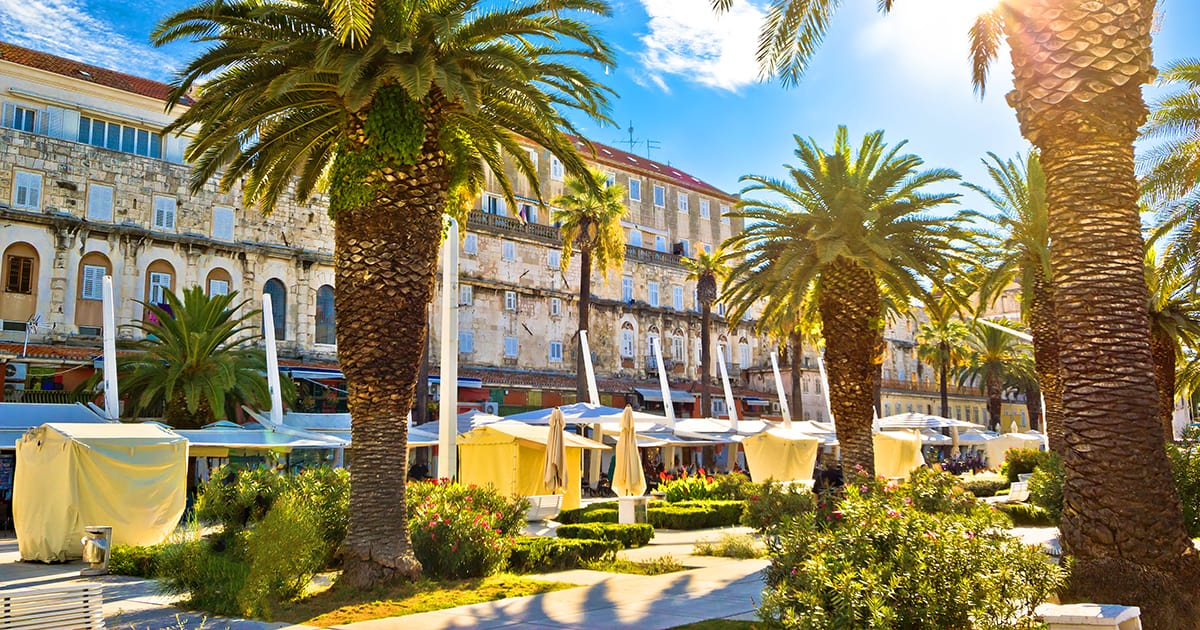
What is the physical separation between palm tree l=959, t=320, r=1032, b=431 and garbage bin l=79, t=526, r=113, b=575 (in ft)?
160

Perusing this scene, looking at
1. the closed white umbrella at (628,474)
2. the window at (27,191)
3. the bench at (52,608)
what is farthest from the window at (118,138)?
the bench at (52,608)

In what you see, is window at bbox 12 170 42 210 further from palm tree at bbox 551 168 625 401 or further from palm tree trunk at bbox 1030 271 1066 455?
palm tree trunk at bbox 1030 271 1066 455

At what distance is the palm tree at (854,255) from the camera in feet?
67.8

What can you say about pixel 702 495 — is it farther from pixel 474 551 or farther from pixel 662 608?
pixel 662 608

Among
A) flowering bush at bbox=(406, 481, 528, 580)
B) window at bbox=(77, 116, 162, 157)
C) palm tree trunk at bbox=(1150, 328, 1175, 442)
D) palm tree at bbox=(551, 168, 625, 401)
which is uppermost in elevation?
window at bbox=(77, 116, 162, 157)

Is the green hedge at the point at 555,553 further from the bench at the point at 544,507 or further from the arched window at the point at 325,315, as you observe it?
the arched window at the point at 325,315

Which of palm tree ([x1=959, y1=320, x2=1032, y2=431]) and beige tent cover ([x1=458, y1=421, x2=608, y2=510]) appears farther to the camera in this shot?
palm tree ([x1=959, y1=320, x2=1032, y2=431])

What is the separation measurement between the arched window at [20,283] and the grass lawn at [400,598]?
93.6 ft

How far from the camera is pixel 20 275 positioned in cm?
3350

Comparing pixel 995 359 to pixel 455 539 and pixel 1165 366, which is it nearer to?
pixel 1165 366

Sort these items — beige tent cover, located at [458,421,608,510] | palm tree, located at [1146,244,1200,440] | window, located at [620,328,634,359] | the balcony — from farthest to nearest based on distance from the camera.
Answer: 1. window, located at [620,328,634,359]
2. the balcony
3. palm tree, located at [1146,244,1200,440]
4. beige tent cover, located at [458,421,608,510]

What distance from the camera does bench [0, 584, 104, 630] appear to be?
6.44 metres

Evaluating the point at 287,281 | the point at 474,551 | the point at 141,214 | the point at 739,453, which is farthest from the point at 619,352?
the point at 474,551

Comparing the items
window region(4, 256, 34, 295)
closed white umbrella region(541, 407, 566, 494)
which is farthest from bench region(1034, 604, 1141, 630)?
window region(4, 256, 34, 295)
